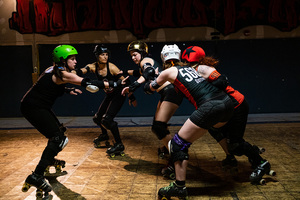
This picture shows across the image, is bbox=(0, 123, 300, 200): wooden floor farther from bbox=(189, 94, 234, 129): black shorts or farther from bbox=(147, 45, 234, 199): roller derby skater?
bbox=(189, 94, 234, 129): black shorts

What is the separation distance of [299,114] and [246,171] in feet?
18.7

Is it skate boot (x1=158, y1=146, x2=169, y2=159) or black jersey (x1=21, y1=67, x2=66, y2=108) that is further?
skate boot (x1=158, y1=146, x2=169, y2=159)

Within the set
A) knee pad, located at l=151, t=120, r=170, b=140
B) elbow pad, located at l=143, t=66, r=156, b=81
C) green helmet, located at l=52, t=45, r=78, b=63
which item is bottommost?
knee pad, located at l=151, t=120, r=170, b=140

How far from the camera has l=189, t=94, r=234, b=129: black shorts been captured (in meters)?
3.37

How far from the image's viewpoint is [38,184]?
3.65 m

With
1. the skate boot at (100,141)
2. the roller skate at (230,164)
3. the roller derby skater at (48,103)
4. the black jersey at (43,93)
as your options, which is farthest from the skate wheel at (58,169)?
the roller skate at (230,164)

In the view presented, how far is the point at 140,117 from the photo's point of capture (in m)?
9.62

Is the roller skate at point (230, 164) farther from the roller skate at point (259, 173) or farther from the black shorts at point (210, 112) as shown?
the black shorts at point (210, 112)

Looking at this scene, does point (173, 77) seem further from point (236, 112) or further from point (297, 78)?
point (297, 78)

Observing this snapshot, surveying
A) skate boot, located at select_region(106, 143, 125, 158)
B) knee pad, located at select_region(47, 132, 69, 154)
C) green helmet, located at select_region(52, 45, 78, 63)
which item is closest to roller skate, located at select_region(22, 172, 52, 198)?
knee pad, located at select_region(47, 132, 69, 154)

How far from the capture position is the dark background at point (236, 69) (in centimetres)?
930

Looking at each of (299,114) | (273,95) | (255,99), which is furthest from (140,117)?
(299,114)

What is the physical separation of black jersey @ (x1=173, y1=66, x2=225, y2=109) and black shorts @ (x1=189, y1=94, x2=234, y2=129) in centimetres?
9

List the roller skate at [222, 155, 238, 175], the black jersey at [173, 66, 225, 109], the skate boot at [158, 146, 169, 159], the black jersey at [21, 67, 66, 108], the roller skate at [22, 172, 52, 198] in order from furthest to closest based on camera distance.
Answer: the skate boot at [158, 146, 169, 159], the roller skate at [222, 155, 238, 175], the black jersey at [21, 67, 66, 108], the roller skate at [22, 172, 52, 198], the black jersey at [173, 66, 225, 109]
